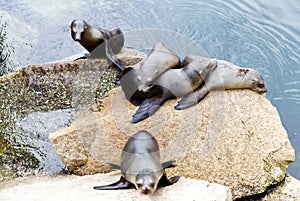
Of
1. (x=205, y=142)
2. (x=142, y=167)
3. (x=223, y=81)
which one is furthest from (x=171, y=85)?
(x=142, y=167)

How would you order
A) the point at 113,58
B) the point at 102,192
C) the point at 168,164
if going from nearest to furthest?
the point at 102,192
the point at 168,164
the point at 113,58

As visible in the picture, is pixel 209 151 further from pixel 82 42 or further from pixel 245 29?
pixel 245 29

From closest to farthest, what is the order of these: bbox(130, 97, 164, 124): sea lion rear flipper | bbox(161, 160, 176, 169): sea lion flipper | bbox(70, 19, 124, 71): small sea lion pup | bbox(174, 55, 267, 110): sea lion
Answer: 1. bbox(161, 160, 176, 169): sea lion flipper
2. bbox(130, 97, 164, 124): sea lion rear flipper
3. bbox(174, 55, 267, 110): sea lion
4. bbox(70, 19, 124, 71): small sea lion pup

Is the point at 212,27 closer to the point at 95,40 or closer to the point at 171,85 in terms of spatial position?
the point at 95,40

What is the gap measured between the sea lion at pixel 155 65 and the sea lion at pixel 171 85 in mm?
45

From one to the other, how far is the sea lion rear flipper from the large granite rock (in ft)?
0.16

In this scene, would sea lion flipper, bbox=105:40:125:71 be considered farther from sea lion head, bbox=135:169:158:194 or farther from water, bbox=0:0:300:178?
water, bbox=0:0:300:178

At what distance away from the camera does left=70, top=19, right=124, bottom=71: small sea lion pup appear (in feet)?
20.1

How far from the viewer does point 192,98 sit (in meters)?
4.91

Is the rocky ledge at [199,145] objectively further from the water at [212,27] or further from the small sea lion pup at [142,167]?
the water at [212,27]

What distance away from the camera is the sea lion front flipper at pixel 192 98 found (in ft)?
15.8

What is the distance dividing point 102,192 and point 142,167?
0.33 metres

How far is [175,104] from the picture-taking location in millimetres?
4906

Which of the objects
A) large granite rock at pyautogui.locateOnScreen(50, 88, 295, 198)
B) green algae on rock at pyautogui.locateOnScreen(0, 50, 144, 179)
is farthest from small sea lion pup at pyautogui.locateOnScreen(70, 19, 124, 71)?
large granite rock at pyautogui.locateOnScreen(50, 88, 295, 198)
